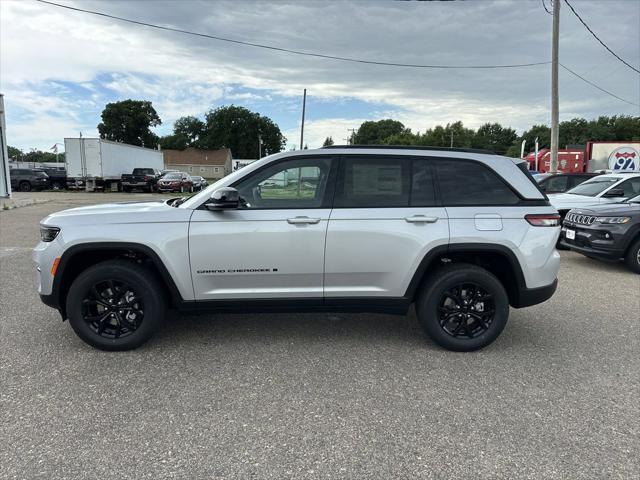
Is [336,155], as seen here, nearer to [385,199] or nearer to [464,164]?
[385,199]

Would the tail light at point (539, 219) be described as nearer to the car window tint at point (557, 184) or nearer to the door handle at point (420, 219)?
the door handle at point (420, 219)

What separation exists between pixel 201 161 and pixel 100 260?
91.1m

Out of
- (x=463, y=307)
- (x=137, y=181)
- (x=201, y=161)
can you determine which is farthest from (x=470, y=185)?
(x=201, y=161)

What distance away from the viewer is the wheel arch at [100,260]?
376 cm

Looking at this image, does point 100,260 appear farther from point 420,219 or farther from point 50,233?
point 420,219

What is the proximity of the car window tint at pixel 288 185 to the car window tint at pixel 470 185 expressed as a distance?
3.42ft

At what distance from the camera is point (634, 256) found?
7.46 metres

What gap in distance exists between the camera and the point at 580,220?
801cm

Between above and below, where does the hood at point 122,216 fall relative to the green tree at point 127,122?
below

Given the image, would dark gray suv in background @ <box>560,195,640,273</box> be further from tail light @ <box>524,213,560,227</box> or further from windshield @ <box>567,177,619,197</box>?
tail light @ <box>524,213,560,227</box>

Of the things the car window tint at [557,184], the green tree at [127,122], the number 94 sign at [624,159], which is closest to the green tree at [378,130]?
the green tree at [127,122]

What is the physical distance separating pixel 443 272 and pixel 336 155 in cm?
139

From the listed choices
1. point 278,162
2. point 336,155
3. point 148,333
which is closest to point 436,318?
point 336,155

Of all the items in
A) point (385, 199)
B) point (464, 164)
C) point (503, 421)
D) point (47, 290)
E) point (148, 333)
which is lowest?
point (503, 421)
